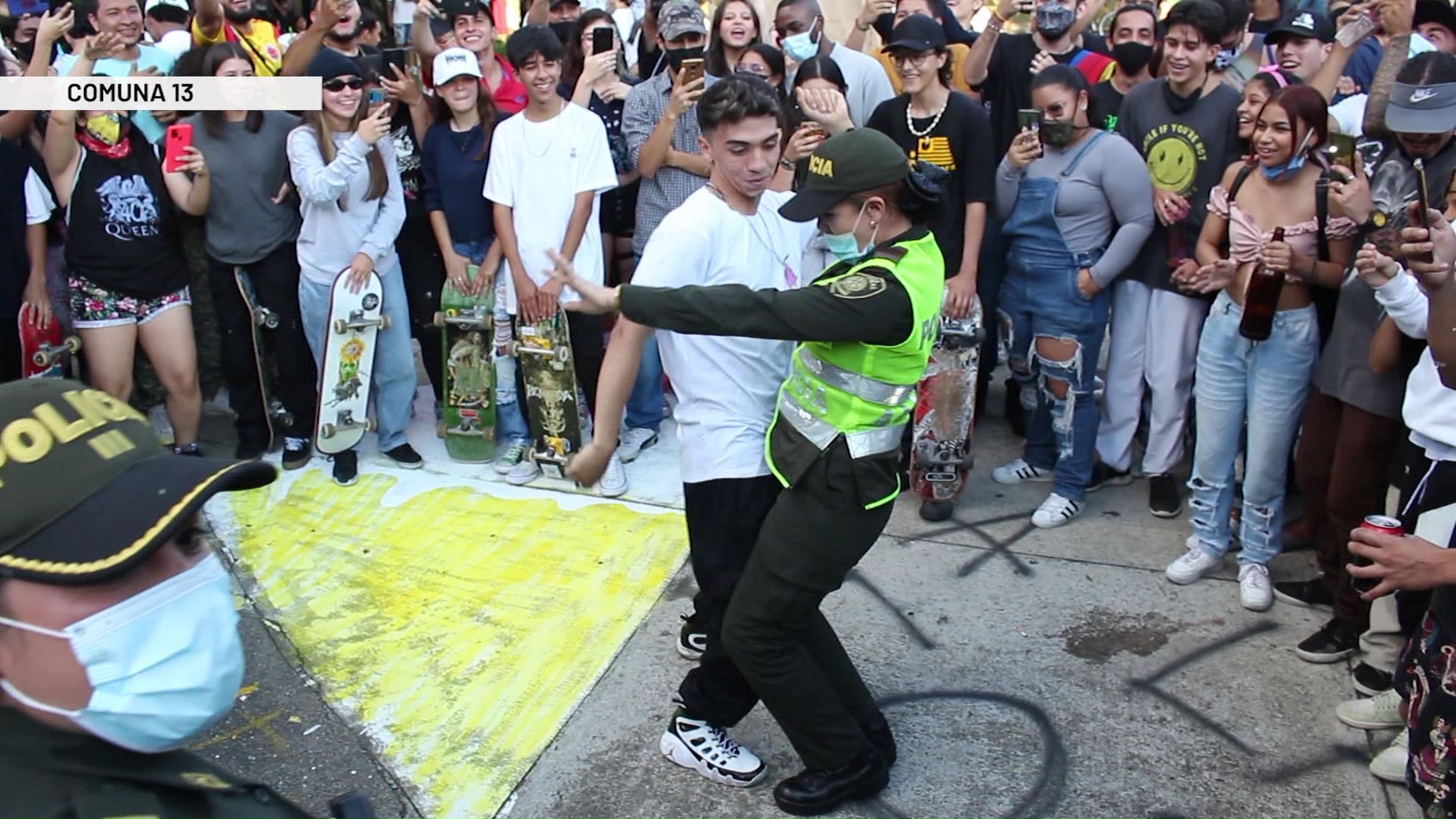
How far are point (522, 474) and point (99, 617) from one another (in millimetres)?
4179

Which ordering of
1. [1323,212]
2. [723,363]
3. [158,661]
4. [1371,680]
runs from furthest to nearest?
[1323,212] < [1371,680] < [723,363] < [158,661]

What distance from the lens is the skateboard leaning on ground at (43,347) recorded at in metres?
5.22

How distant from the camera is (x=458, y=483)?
5535mm

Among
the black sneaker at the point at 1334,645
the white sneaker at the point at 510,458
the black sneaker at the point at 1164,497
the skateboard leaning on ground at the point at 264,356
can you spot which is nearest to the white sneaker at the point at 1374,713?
the black sneaker at the point at 1334,645

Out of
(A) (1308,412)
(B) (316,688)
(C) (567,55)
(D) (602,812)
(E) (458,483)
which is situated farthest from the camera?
(C) (567,55)

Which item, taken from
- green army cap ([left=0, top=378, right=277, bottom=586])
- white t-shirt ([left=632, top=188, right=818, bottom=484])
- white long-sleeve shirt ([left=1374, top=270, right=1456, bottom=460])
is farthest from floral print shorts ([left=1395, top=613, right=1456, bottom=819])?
green army cap ([left=0, top=378, right=277, bottom=586])

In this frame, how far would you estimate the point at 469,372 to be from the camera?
570 centimetres

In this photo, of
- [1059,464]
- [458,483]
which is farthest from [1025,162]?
[458,483]

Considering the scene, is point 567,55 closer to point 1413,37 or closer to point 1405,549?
point 1413,37

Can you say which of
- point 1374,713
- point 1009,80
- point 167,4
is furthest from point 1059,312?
point 167,4

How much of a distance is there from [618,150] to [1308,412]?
347 centimetres

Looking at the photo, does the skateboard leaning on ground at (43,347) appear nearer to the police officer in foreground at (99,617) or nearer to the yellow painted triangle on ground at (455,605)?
the yellow painted triangle on ground at (455,605)

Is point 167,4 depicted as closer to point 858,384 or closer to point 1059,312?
point 1059,312

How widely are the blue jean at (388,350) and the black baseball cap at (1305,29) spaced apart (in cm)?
438
